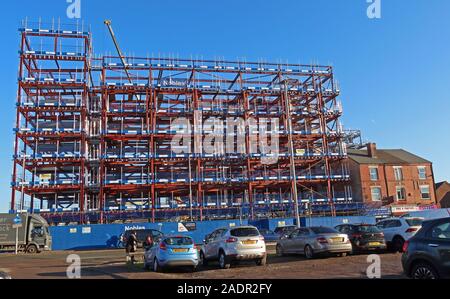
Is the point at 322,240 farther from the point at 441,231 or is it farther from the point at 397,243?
the point at 441,231

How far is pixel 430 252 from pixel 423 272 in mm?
513

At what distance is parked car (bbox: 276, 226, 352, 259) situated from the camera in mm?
16891

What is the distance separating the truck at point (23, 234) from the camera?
35125 millimetres

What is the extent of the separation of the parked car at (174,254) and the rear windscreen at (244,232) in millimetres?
1662

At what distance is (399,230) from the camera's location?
19.2 metres

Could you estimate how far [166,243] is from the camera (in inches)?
619

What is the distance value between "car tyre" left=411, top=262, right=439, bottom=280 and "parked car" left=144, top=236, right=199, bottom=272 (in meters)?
8.39

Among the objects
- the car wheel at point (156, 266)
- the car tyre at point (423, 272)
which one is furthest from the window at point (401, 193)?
the car tyre at point (423, 272)

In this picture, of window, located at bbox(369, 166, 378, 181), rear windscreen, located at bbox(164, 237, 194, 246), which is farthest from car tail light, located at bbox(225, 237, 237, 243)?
window, located at bbox(369, 166, 378, 181)

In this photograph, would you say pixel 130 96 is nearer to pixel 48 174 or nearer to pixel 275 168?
pixel 48 174

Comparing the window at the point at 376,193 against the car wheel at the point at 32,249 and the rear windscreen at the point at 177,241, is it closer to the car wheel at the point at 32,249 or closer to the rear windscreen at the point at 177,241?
the car wheel at the point at 32,249
